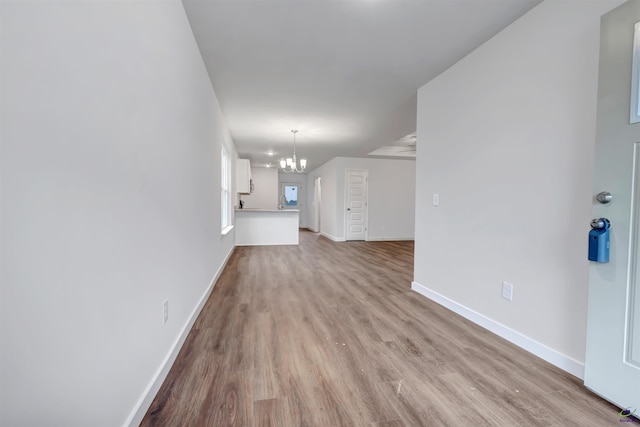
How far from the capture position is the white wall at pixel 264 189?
31.4 feet

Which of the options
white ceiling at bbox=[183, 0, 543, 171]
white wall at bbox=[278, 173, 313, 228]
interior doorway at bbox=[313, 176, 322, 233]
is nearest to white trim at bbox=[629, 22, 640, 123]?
white ceiling at bbox=[183, 0, 543, 171]

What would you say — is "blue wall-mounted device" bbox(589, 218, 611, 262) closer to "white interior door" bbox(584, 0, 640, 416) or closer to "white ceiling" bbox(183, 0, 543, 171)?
"white interior door" bbox(584, 0, 640, 416)

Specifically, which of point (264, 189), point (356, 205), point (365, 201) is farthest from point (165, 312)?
point (264, 189)

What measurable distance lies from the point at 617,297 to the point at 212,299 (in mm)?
2985

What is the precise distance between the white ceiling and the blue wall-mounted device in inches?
60.1

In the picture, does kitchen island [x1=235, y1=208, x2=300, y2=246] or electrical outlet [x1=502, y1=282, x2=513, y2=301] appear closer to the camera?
electrical outlet [x1=502, y1=282, x2=513, y2=301]

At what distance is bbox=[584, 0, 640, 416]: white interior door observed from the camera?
4.11 feet

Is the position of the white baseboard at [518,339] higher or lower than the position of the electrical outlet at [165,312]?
lower

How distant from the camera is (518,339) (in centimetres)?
191

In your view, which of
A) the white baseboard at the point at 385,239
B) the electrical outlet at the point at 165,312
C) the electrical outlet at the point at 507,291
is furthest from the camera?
the white baseboard at the point at 385,239

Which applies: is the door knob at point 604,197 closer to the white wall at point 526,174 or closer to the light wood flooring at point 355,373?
the white wall at point 526,174

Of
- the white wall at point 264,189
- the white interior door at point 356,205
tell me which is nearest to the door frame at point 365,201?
the white interior door at point 356,205

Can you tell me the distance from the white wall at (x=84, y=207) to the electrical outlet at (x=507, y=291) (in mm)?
2355

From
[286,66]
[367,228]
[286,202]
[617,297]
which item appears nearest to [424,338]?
[617,297]
